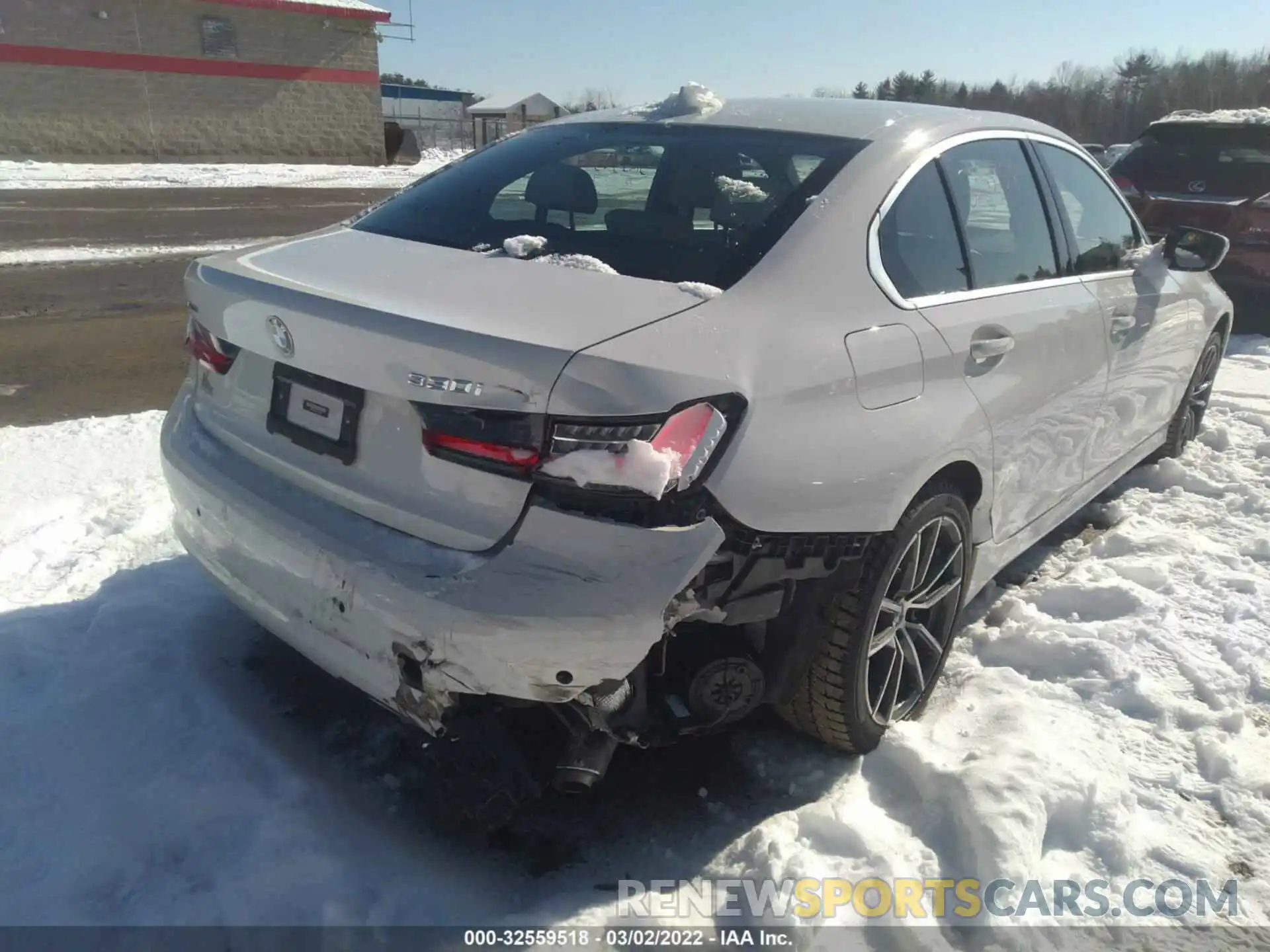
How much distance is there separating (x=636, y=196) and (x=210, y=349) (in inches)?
50.4

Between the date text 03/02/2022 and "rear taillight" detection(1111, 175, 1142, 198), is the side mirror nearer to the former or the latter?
the date text 03/02/2022

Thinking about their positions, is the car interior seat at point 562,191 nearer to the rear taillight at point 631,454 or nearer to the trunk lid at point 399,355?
the trunk lid at point 399,355

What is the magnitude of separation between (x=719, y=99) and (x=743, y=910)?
8.01 feet

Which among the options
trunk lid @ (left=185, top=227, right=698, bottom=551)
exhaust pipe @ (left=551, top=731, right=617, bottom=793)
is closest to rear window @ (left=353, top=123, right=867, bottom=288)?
trunk lid @ (left=185, top=227, right=698, bottom=551)

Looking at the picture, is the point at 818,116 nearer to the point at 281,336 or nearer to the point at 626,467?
the point at 626,467

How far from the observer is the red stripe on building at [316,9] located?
89.4 feet

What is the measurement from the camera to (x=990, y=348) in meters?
2.68

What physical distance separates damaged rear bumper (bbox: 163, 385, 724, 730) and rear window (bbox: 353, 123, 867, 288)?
0.71 m

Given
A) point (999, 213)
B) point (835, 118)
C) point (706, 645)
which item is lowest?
point (706, 645)

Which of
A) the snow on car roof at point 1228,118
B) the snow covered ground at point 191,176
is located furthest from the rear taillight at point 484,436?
the snow covered ground at point 191,176

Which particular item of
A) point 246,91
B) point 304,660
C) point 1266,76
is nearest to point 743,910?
point 304,660

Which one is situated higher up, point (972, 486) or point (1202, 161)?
point (1202, 161)

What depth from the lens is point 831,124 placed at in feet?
9.24

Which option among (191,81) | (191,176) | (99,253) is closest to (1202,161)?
(99,253)
